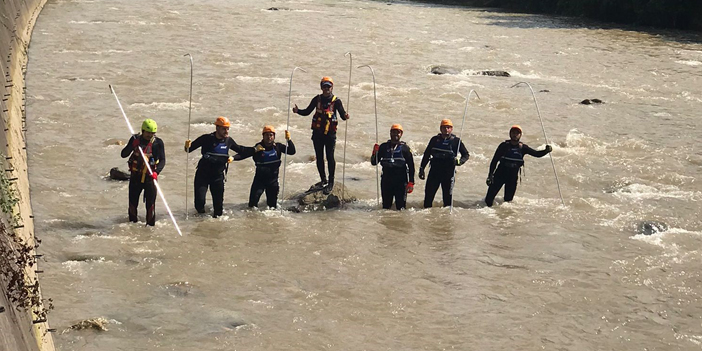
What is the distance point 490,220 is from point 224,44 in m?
23.3

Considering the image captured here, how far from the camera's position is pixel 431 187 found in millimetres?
17562

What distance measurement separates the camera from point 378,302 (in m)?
13.3

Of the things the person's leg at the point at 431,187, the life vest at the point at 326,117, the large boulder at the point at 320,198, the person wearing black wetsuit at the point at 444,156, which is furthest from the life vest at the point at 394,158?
the large boulder at the point at 320,198

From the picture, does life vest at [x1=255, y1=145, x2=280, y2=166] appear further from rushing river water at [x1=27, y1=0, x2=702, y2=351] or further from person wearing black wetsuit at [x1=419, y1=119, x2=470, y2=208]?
person wearing black wetsuit at [x1=419, y1=119, x2=470, y2=208]

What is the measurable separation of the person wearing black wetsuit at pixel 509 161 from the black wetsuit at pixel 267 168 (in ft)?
12.5

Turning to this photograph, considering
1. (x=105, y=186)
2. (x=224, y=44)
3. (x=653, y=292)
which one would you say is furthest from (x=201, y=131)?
(x=224, y=44)

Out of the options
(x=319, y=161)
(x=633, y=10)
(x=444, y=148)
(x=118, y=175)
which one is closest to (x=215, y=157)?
(x=319, y=161)

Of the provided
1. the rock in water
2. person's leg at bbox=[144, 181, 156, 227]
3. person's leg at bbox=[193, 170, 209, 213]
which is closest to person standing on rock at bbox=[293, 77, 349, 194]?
person's leg at bbox=[193, 170, 209, 213]

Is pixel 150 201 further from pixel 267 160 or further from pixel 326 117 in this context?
pixel 326 117

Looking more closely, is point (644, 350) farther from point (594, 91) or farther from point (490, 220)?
point (594, 91)

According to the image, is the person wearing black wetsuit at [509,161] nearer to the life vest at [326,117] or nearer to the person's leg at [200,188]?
the life vest at [326,117]

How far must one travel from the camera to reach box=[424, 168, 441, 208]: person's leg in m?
17.4

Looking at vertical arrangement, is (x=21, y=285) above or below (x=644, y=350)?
above

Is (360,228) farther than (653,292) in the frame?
Yes
